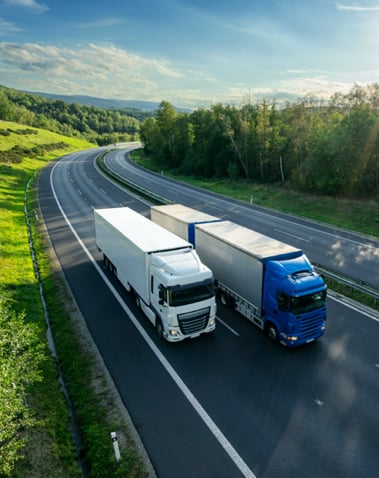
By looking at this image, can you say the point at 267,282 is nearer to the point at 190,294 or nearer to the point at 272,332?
the point at 272,332

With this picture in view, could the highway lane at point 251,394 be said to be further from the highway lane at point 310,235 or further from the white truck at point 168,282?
the highway lane at point 310,235

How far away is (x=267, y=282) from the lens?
42.5ft

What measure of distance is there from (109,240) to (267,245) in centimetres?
924

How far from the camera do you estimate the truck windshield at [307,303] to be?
39.3 feet

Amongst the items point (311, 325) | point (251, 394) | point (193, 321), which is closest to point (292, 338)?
point (311, 325)

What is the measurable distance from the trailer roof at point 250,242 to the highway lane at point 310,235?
624cm

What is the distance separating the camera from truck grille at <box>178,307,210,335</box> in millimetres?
12445

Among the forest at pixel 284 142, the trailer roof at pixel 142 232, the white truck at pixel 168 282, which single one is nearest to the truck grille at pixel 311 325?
the white truck at pixel 168 282

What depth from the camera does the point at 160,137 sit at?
7919 cm

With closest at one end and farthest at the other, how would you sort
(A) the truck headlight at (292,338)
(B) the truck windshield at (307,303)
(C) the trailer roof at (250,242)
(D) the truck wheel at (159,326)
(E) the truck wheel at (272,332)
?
1. (B) the truck windshield at (307,303)
2. (A) the truck headlight at (292,338)
3. (E) the truck wheel at (272,332)
4. (D) the truck wheel at (159,326)
5. (C) the trailer roof at (250,242)

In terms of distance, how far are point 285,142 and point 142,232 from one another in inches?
1619

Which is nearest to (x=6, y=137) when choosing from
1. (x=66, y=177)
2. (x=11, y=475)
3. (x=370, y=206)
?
(x=66, y=177)

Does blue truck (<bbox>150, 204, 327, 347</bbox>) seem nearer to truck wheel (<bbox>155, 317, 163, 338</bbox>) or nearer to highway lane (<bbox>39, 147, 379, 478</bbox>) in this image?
highway lane (<bbox>39, 147, 379, 478</bbox>)

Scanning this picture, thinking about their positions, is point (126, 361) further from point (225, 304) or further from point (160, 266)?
point (225, 304)
